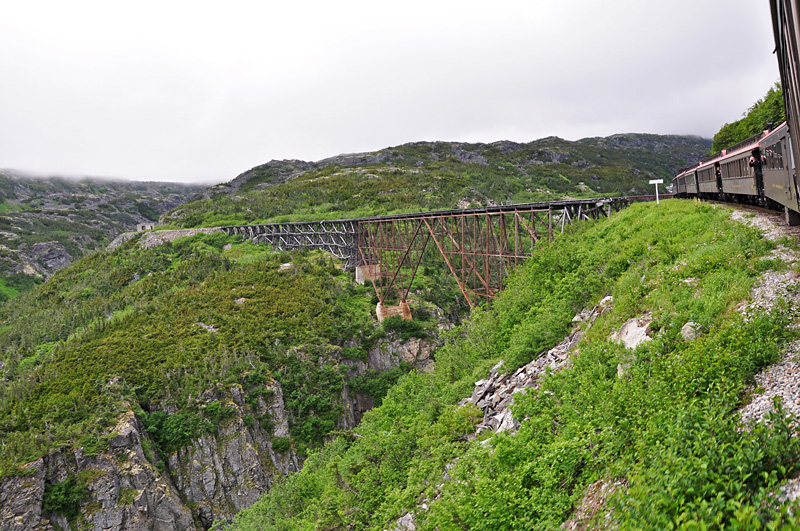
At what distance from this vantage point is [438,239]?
204 ft

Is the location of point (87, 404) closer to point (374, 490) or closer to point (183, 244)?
point (374, 490)

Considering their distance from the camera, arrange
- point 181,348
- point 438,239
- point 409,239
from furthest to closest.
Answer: point 438,239, point 409,239, point 181,348

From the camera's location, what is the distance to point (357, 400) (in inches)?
1588

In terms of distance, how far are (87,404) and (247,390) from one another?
10786 millimetres

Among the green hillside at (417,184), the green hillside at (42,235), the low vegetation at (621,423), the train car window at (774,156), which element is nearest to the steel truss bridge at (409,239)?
the train car window at (774,156)

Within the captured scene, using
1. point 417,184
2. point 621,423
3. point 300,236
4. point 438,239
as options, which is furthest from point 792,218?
point 417,184

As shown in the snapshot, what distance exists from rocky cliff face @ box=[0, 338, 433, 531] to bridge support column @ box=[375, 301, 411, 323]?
451 inches

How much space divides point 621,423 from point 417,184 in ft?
319

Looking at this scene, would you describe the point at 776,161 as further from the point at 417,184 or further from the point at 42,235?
the point at 42,235

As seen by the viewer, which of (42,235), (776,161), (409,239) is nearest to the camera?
(776,161)

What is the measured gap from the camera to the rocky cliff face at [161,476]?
2477cm

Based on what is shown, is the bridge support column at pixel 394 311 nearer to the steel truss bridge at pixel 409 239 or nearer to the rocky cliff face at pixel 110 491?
the steel truss bridge at pixel 409 239

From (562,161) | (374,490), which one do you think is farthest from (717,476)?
(562,161)

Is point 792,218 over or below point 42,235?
below
